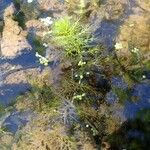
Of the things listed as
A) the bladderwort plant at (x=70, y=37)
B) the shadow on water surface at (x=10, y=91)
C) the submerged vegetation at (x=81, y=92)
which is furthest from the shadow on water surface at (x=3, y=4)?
the shadow on water surface at (x=10, y=91)

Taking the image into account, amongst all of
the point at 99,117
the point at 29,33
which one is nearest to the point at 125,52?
the point at 99,117

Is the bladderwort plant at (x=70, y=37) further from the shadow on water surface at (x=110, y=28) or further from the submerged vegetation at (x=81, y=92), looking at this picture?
the shadow on water surface at (x=110, y=28)

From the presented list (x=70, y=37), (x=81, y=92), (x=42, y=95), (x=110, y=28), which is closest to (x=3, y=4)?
(x=70, y=37)

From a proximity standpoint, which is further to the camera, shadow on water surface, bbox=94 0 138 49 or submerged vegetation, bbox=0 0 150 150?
shadow on water surface, bbox=94 0 138 49

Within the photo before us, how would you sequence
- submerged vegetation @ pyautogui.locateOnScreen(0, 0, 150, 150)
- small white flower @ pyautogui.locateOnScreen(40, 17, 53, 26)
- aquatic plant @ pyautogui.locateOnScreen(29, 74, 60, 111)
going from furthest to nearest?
1. small white flower @ pyautogui.locateOnScreen(40, 17, 53, 26)
2. aquatic plant @ pyautogui.locateOnScreen(29, 74, 60, 111)
3. submerged vegetation @ pyautogui.locateOnScreen(0, 0, 150, 150)

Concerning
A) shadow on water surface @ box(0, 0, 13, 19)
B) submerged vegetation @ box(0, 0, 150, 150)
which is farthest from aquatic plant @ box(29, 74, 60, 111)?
shadow on water surface @ box(0, 0, 13, 19)

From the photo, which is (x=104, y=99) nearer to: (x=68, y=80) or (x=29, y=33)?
(x=68, y=80)

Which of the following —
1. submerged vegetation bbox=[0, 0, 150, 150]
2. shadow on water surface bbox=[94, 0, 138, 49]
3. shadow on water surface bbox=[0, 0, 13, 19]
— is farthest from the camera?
shadow on water surface bbox=[0, 0, 13, 19]

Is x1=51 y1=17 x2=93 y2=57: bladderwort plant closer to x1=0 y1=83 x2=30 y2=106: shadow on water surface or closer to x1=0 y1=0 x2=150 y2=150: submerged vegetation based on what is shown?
x1=0 y1=0 x2=150 y2=150: submerged vegetation

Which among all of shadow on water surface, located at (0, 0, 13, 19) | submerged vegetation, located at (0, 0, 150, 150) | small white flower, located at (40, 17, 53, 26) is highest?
shadow on water surface, located at (0, 0, 13, 19)

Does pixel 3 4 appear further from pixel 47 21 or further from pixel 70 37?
pixel 70 37
